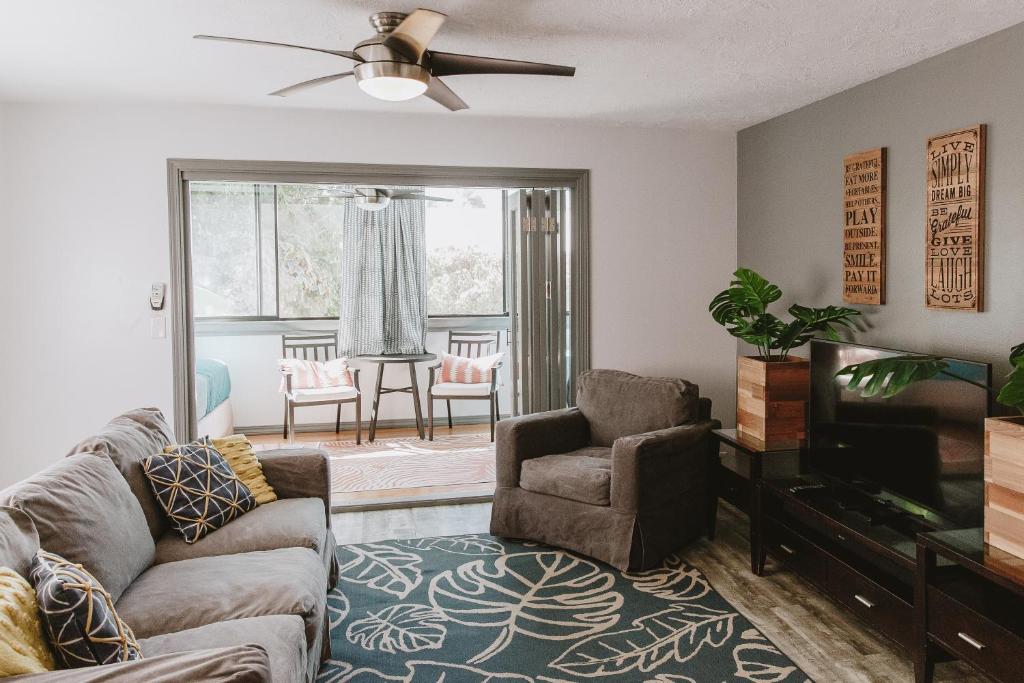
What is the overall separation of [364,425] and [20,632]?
5597 mm

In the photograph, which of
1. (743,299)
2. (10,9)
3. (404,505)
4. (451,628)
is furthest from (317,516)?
(743,299)

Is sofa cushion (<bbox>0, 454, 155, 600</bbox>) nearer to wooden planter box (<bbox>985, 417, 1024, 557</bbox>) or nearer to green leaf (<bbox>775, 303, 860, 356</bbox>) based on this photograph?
wooden planter box (<bbox>985, 417, 1024, 557</bbox>)

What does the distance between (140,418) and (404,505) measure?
193cm

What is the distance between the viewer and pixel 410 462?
19.2ft

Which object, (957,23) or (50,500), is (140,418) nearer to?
(50,500)

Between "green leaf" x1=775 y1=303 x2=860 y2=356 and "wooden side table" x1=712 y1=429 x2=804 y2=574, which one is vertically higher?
"green leaf" x1=775 y1=303 x2=860 y2=356

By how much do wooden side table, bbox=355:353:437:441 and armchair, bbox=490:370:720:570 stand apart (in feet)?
8.21

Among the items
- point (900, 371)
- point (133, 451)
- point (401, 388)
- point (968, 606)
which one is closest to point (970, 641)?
point (968, 606)

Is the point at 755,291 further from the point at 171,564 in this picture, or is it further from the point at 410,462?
the point at 410,462

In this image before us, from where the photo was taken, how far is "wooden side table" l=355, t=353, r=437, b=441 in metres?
6.45

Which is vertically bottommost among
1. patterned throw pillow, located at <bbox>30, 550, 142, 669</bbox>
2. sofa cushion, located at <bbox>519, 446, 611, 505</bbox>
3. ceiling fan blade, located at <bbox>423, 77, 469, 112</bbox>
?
sofa cushion, located at <bbox>519, 446, 611, 505</bbox>

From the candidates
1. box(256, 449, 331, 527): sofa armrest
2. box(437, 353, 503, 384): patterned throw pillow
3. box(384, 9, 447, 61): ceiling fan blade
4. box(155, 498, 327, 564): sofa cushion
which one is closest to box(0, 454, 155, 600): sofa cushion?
box(155, 498, 327, 564): sofa cushion

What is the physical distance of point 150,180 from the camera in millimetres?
4141

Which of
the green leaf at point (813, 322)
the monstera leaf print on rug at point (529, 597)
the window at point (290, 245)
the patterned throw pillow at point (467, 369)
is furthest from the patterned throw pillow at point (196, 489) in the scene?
the window at point (290, 245)
